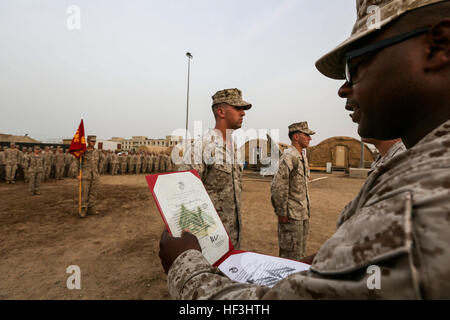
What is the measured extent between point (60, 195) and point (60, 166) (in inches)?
257

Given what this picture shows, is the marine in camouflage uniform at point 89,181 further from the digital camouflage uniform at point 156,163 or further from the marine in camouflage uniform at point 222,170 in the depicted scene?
the digital camouflage uniform at point 156,163

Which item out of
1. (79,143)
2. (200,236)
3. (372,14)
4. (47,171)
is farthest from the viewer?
(47,171)

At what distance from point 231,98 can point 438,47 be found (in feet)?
7.76

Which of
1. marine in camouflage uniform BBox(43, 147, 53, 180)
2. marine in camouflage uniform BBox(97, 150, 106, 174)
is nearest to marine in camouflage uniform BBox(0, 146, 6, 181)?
marine in camouflage uniform BBox(43, 147, 53, 180)

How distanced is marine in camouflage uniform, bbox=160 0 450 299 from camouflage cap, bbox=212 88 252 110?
2045 mm

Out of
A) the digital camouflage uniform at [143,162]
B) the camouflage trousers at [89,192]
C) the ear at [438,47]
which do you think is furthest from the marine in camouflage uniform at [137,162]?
the ear at [438,47]

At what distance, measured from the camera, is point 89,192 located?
6.27 meters

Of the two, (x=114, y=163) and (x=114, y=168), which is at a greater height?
(x=114, y=163)

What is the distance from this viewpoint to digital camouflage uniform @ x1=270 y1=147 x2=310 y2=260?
3250mm

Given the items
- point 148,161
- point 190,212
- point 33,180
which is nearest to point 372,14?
point 190,212

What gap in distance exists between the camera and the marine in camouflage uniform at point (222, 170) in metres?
2.67

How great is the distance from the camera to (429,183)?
19.0 inches

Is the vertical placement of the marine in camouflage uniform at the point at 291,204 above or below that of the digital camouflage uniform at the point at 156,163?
below

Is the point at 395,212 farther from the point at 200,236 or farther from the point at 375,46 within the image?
the point at 200,236
